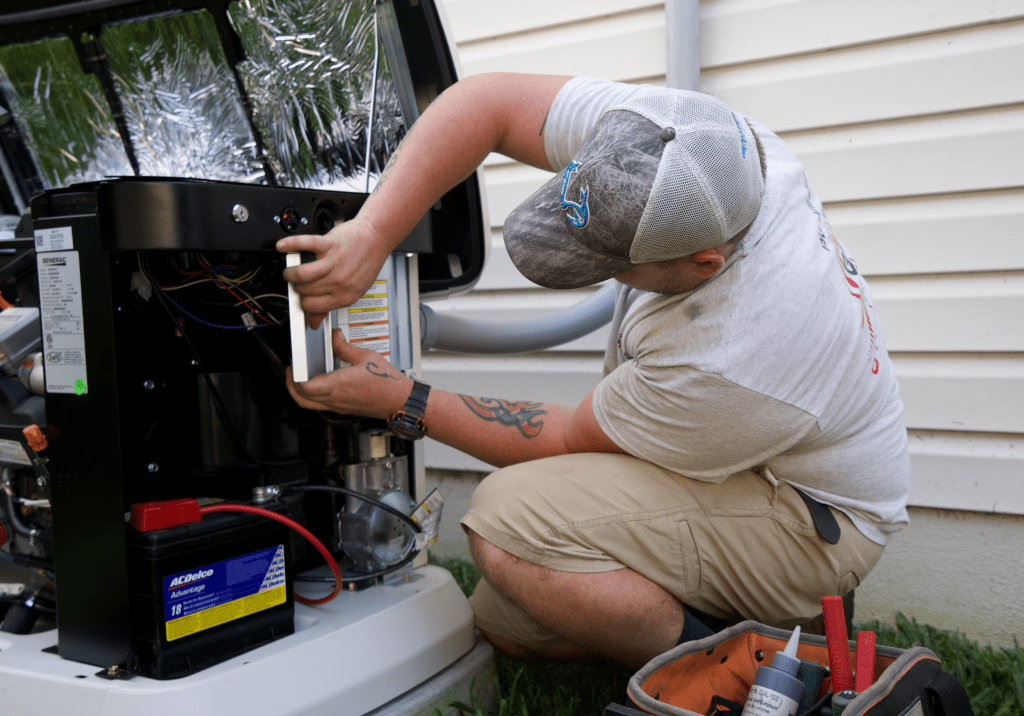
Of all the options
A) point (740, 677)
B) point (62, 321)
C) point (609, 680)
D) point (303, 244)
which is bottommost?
point (609, 680)

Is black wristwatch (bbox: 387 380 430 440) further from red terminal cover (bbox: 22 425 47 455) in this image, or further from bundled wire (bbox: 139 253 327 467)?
red terminal cover (bbox: 22 425 47 455)

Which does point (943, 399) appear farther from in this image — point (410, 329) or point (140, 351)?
point (140, 351)

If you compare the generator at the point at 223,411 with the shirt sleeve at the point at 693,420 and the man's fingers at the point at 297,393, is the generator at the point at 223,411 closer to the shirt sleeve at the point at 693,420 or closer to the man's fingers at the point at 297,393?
the man's fingers at the point at 297,393

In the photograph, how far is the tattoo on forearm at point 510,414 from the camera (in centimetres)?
148

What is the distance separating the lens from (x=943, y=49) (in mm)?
1817

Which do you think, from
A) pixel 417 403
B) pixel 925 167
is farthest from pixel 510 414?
pixel 925 167

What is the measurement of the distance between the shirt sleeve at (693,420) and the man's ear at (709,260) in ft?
0.48

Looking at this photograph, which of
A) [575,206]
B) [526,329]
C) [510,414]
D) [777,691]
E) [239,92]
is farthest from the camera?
[526,329]

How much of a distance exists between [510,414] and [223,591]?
0.57 meters

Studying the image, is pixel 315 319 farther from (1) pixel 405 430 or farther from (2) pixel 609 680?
(2) pixel 609 680

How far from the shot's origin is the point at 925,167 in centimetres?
186

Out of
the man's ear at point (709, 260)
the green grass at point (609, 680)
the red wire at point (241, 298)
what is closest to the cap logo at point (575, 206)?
the man's ear at point (709, 260)

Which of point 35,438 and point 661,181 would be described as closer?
point 661,181

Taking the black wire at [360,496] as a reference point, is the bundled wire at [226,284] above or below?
above
